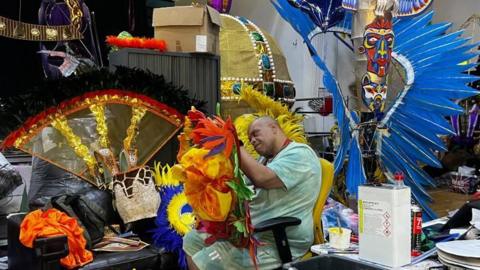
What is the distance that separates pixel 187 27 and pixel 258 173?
72.3 inches

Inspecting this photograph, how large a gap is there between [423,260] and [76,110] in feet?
7.56

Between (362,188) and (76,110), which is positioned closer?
(362,188)

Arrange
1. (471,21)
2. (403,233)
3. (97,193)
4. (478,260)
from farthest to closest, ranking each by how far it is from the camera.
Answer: (471,21) → (97,193) → (403,233) → (478,260)

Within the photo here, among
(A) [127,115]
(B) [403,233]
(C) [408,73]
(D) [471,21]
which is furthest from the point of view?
(D) [471,21]

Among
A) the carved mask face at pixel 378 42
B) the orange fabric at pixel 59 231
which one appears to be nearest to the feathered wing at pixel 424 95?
the carved mask face at pixel 378 42

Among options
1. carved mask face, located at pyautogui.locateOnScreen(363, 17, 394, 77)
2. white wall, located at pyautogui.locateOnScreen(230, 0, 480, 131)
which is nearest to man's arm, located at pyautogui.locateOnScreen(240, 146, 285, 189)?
carved mask face, located at pyautogui.locateOnScreen(363, 17, 394, 77)

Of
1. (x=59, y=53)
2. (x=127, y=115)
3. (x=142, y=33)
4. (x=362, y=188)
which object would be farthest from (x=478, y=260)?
(x=142, y=33)

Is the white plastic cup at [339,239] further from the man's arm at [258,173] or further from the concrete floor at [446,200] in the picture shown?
the concrete floor at [446,200]

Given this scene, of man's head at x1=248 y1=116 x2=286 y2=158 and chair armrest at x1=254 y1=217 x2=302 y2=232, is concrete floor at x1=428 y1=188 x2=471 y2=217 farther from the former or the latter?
chair armrest at x1=254 y1=217 x2=302 y2=232

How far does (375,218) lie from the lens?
1.49m

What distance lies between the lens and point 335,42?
7164mm

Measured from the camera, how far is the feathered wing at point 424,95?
3.43 meters

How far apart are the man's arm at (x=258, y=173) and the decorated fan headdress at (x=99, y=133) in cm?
136

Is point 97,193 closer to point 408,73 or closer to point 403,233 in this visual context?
point 403,233
